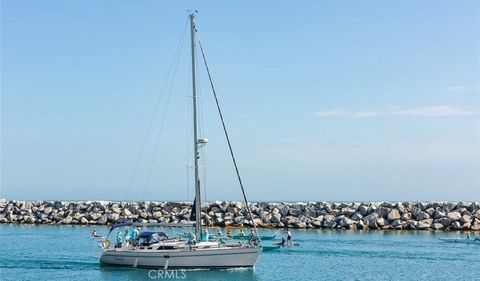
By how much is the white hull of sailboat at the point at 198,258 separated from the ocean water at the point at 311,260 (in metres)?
0.43

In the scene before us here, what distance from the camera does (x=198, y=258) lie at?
37688 millimetres

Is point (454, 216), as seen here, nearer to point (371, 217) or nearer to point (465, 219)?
point (465, 219)

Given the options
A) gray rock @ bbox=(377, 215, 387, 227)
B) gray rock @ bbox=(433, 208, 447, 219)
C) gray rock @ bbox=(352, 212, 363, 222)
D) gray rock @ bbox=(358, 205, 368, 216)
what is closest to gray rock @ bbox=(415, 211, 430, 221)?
gray rock @ bbox=(433, 208, 447, 219)

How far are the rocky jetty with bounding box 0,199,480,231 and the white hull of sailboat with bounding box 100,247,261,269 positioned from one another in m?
27.2

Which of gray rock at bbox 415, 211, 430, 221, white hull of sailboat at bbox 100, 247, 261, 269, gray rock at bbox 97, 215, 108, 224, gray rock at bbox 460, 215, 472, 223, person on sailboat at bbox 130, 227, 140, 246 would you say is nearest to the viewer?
white hull of sailboat at bbox 100, 247, 261, 269

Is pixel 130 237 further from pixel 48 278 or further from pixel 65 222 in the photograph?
pixel 65 222

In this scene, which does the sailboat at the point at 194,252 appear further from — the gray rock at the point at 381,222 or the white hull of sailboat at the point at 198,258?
the gray rock at the point at 381,222

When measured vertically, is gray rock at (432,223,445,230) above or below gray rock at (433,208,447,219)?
below

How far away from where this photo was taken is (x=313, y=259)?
4384 centimetres

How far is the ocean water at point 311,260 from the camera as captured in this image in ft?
123

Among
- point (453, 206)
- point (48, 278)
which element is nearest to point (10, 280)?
point (48, 278)

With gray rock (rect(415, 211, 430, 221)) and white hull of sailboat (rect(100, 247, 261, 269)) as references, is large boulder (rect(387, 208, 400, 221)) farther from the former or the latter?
white hull of sailboat (rect(100, 247, 261, 269))

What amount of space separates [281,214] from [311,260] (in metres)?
25.3

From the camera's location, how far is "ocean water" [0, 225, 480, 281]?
3762 cm
